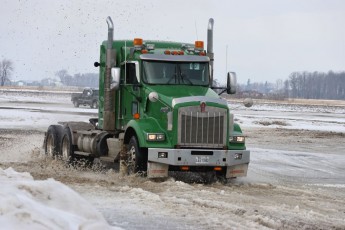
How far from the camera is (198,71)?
1574 cm

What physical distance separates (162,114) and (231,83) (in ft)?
6.78

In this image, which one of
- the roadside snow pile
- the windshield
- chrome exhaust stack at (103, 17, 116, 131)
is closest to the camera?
the roadside snow pile

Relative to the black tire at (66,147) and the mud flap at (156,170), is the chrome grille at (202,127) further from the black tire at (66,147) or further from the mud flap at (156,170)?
the black tire at (66,147)

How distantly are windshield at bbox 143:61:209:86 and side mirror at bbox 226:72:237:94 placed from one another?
54 centimetres

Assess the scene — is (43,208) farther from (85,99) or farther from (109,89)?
(85,99)

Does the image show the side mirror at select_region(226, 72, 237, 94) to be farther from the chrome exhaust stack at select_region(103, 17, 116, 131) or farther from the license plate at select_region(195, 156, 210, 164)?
the chrome exhaust stack at select_region(103, 17, 116, 131)

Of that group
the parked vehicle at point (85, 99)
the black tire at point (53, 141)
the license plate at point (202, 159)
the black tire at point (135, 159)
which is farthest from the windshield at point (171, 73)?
the parked vehicle at point (85, 99)

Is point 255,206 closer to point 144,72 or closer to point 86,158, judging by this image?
point 144,72

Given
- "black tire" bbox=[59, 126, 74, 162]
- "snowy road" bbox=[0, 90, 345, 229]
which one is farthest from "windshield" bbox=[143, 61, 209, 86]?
"black tire" bbox=[59, 126, 74, 162]

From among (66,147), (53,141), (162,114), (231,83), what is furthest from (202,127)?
(53,141)

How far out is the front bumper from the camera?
14.2 metres

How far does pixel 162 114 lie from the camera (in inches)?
576

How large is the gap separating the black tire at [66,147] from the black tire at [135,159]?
10.6ft

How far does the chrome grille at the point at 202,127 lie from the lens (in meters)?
14.3
